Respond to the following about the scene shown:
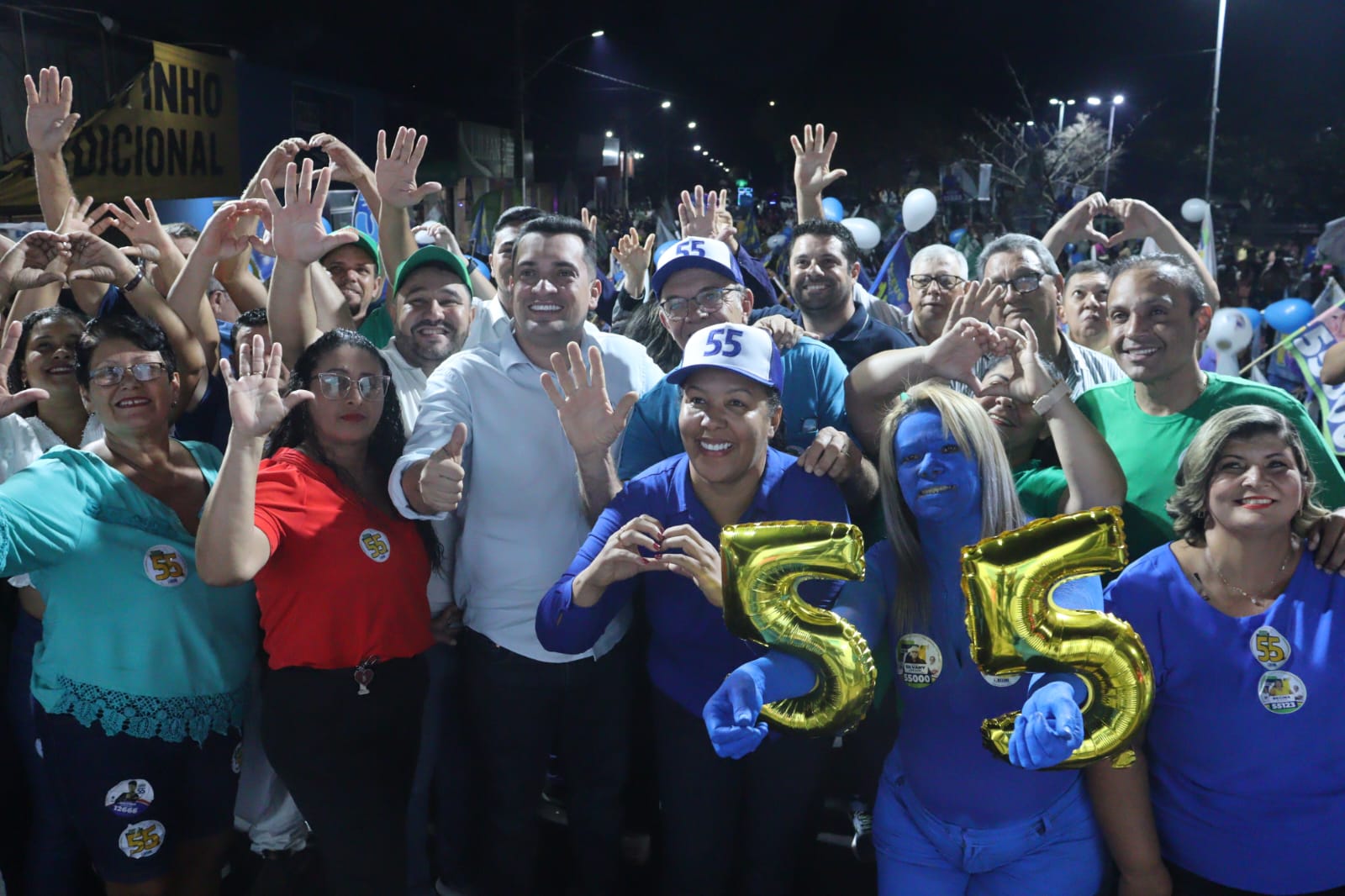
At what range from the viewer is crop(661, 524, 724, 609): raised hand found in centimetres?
235

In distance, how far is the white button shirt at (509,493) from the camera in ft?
10.1

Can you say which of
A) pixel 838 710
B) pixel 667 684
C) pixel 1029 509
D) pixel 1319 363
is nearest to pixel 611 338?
pixel 667 684

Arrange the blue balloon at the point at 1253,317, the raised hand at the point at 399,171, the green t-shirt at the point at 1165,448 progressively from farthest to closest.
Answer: the blue balloon at the point at 1253,317, the raised hand at the point at 399,171, the green t-shirt at the point at 1165,448

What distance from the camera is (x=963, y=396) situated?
→ 2.51m

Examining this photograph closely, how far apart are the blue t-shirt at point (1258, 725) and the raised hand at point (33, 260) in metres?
3.91

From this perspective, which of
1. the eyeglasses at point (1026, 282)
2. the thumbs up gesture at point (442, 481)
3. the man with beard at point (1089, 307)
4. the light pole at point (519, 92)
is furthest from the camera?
the light pole at point (519, 92)

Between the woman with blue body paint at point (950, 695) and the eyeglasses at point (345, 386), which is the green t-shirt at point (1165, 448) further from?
the eyeglasses at point (345, 386)

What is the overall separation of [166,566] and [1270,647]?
9.77ft

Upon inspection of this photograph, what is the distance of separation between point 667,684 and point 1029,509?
47.4 inches

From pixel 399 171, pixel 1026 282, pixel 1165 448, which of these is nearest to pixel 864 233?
pixel 1026 282

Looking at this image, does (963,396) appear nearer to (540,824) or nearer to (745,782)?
(745,782)

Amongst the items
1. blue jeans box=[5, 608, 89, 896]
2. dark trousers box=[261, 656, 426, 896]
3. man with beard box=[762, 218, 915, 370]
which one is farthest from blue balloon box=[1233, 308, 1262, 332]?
blue jeans box=[5, 608, 89, 896]

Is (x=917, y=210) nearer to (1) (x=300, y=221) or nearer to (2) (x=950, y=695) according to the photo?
(1) (x=300, y=221)

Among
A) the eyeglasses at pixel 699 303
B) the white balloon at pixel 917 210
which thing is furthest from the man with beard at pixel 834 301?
the white balloon at pixel 917 210
